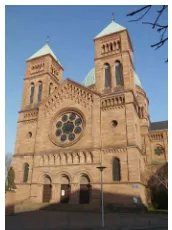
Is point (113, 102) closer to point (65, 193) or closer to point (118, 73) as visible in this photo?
point (118, 73)

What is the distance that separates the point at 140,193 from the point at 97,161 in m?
5.74

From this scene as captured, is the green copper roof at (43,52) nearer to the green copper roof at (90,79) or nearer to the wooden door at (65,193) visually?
the green copper roof at (90,79)

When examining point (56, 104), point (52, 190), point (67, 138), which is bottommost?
point (52, 190)

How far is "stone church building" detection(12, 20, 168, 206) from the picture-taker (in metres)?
24.5

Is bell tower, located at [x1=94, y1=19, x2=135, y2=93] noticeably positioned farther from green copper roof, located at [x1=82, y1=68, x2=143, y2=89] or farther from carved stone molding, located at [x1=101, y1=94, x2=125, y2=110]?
green copper roof, located at [x1=82, y1=68, x2=143, y2=89]

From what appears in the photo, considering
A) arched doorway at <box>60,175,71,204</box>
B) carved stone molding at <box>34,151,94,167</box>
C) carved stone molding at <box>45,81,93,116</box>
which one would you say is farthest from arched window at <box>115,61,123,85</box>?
arched doorway at <box>60,175,71,204</box>

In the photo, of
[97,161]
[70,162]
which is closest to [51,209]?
[70,162]

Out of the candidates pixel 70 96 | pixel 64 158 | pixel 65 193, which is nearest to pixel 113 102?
pixel 70 96

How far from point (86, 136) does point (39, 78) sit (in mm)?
15061

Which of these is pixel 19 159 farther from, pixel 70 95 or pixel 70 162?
pixel 70 95

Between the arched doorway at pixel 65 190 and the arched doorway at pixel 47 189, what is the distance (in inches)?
75.1

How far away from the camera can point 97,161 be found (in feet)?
83.3

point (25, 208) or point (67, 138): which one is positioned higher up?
point (67, 138)

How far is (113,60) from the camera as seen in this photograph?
31.2 m
